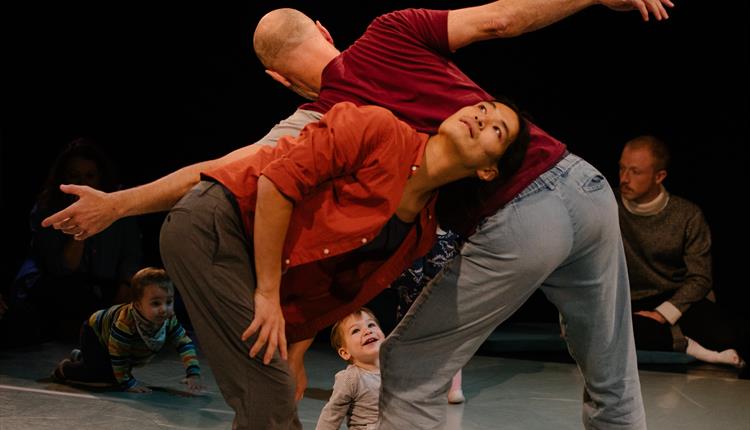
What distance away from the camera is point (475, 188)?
6.50 ft

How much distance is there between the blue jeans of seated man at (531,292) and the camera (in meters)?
1.96

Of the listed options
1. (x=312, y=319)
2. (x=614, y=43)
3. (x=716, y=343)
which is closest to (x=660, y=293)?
(x=716, y=343)

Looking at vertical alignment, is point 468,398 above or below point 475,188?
below

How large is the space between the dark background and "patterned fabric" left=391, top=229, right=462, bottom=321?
5.97 feet

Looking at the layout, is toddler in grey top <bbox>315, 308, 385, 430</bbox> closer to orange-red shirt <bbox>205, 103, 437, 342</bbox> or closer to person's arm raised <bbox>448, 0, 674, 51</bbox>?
orange-red shirt <bbox>205, 103, 437, 342</bbox>

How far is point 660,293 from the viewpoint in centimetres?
446

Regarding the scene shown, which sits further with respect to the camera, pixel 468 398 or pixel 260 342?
pixel 468 398

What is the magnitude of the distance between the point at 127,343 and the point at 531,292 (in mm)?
1896

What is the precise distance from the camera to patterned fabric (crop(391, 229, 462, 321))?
3.29 m

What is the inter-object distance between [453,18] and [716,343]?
2.80 metres

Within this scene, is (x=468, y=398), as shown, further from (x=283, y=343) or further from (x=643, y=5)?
(x=643, y=5)

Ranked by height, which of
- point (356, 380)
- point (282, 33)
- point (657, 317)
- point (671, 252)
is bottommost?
point (657, 317)

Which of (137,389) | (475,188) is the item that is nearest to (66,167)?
(137,389)

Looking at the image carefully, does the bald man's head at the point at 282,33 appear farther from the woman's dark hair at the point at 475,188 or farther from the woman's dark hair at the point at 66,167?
the woman's dark hair at the point at 66,167
